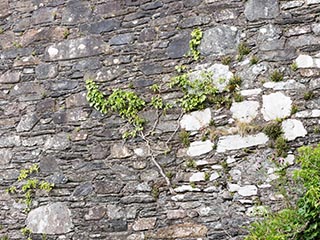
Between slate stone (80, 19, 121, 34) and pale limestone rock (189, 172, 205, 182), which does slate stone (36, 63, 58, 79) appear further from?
pale limestone rock (189, 172, 205, 182)

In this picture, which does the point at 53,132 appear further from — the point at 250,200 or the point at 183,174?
the point at 250,200

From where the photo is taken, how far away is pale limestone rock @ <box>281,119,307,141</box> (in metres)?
3.97

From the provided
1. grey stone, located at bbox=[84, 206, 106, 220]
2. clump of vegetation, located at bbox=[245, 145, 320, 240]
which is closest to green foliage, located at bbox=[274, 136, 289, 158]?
clump of vegetation, located at bbox=[245, 145, 320, 240]

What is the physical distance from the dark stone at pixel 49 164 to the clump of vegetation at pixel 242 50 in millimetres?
1842

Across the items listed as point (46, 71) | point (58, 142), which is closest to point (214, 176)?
point (58, 142)

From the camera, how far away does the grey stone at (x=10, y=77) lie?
4.92m

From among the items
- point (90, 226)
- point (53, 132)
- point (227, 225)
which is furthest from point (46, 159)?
point (227, 225)

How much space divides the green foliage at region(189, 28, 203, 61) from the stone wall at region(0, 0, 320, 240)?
4 centimetres

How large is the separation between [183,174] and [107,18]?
5.43 feet

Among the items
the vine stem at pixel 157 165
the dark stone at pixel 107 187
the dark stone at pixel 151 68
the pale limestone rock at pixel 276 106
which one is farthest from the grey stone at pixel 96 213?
the pale limestone rock at pixel 276 106

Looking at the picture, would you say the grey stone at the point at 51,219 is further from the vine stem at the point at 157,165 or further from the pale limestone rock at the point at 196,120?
the pale limestone rock at the point at 196,120

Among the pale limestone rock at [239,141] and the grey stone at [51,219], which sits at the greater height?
the pale limestone rock at [239,141]

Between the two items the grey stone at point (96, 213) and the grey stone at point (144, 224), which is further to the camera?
the grey stone at point (96, 213)

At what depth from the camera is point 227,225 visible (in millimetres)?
3943
